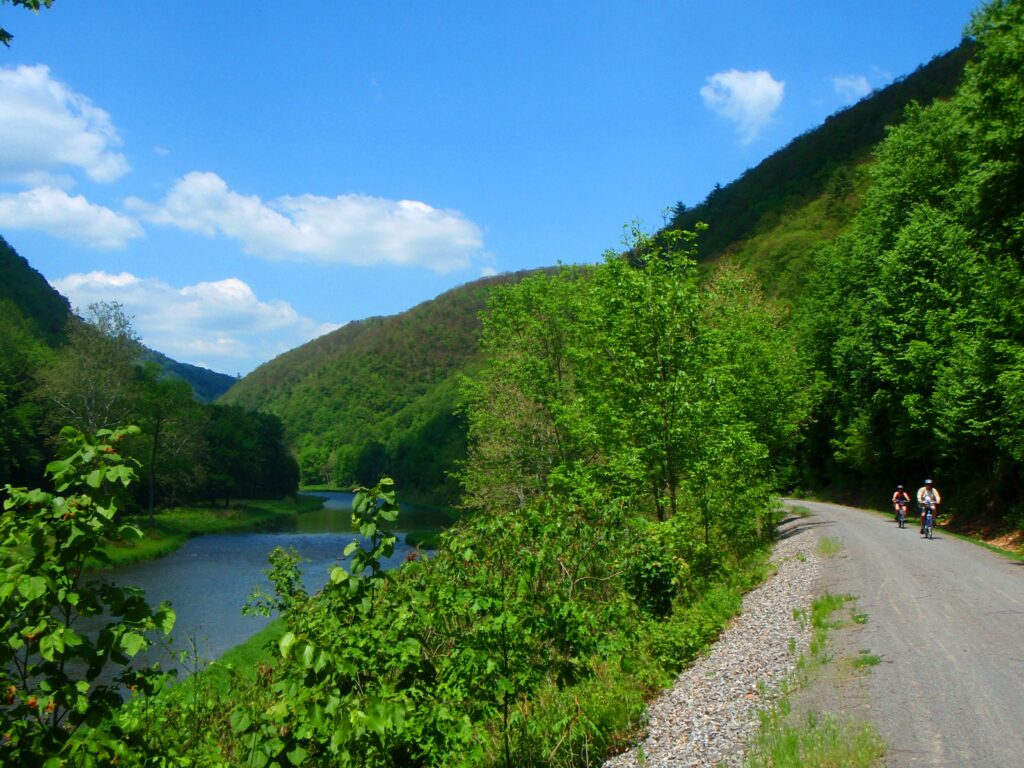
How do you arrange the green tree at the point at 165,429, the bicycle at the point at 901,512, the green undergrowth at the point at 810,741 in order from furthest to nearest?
the green tree at the point at 165,429 → the bicycle at the point at 901,512 → the green undergrowth at the point at 810,741

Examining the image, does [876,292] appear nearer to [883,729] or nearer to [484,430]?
[484,430]

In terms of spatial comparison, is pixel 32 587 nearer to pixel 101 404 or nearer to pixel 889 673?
pixel 889 673

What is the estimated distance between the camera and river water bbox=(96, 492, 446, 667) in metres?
22.8

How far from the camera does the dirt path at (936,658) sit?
715cm

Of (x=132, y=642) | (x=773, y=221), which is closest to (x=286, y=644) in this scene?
(x=132, y=642)

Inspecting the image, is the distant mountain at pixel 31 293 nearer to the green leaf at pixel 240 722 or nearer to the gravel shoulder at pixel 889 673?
the gravel shoulder at pixel 889 673

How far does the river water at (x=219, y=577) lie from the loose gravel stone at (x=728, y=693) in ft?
13.3

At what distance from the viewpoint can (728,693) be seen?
31.8 ft

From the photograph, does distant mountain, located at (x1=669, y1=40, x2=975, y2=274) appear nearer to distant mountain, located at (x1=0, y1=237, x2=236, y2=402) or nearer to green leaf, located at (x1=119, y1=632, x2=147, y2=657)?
distant mountain, located at (x1=0, y1=237, x2=236, y2=402)

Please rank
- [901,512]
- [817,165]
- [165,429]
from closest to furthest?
[901,512] → [165,429] → [817,165]

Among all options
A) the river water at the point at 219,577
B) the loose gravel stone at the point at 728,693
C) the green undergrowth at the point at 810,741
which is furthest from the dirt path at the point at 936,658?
the river water at the point at 219,577

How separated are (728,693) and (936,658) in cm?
268

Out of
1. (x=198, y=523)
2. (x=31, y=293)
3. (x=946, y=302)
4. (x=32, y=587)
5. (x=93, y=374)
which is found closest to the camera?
(x=32, y=587)

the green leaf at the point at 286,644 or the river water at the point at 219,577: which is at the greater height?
the green leaf at the point at 286,644
